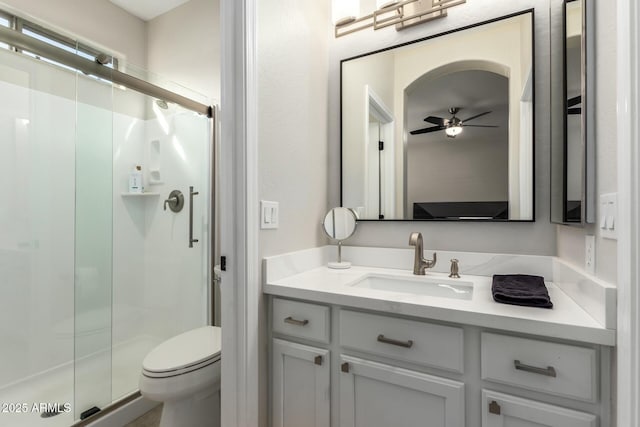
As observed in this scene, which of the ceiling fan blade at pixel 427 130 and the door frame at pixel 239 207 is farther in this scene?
the ceiling fan blade at pixel 427 130

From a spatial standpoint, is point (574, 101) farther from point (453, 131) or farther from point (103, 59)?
point (103, 59)

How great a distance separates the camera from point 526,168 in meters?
1.35

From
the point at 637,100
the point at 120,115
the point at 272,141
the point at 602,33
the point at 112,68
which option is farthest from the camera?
the point at 120,115

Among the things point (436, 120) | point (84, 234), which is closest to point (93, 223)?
point (84, 234)

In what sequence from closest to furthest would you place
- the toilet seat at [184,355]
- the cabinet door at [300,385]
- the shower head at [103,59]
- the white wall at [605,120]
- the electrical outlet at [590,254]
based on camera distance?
the white wall at [605,120], the electrical outlet at [590,254], the cabinet door at [300,385], the toilet seat at [184,355], the shower head at [103,59]

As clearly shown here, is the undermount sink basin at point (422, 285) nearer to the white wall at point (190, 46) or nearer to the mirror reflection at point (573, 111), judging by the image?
the mirror reflection at point (573, 111)

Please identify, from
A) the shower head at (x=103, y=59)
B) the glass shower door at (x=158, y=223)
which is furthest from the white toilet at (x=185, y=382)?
the shower head at (x=103, y=59)

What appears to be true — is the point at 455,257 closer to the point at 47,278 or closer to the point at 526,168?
the point at 526,168

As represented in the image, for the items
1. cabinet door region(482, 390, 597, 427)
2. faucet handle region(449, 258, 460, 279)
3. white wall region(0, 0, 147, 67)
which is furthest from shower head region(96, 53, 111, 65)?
cabinet door region(482, 390, 597, 427)

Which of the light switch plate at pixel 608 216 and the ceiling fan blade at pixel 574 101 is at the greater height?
the ceiling fan blade at pixel 574 101

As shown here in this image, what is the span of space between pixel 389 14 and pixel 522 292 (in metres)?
1.57

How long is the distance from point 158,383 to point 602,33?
2022 mm

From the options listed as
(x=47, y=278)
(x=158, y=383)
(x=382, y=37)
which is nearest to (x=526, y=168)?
(x=382, y=37)

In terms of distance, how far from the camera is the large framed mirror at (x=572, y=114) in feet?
2.93
